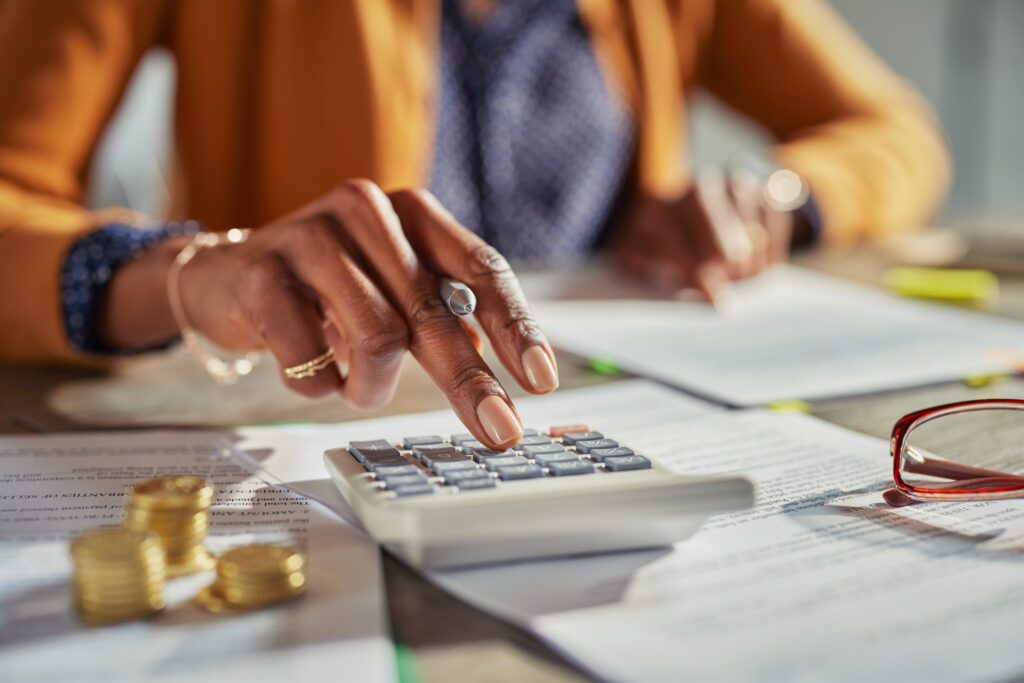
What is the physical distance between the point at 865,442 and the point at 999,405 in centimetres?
7

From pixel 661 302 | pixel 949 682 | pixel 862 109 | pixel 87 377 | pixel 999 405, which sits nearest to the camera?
pixel 949 682

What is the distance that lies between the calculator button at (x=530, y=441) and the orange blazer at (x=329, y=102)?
463mm

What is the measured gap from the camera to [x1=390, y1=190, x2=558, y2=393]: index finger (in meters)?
0.49

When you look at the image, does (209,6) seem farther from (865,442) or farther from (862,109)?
(862,109)

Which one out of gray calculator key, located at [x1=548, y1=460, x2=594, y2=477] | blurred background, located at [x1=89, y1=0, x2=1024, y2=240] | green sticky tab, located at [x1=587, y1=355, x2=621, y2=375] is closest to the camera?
gray calculator key, located at [x1=548, y1=460, x2=594, y2=477]

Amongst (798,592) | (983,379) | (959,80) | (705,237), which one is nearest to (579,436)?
(798,592)

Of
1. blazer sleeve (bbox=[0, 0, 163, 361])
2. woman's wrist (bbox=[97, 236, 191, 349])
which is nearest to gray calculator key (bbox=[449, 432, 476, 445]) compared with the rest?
woman's wrist (bbox=[97, 236, 191, 349])

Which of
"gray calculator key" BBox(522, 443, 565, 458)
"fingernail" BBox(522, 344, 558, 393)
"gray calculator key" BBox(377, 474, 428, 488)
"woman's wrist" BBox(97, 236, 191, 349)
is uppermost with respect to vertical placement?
"woman's wrist" BBox(97, 236, 191, 349)

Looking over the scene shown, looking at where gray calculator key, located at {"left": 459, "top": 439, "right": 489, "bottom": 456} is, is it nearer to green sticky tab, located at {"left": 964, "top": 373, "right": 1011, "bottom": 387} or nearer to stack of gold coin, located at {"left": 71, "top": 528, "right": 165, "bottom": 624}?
stack of gold coin, located at {"left": 71, "top": 528, "right": 165, "bottom": 624}

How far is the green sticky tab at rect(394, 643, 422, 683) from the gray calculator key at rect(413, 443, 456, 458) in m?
0.13

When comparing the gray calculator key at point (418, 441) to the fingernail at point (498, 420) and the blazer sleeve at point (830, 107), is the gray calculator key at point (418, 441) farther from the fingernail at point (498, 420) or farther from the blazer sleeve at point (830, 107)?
the blazer sleeve at point (830, 107)

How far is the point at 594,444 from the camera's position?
0.44 m

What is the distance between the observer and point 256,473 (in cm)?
48

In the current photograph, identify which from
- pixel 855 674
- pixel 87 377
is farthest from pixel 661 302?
pixel 855 674
